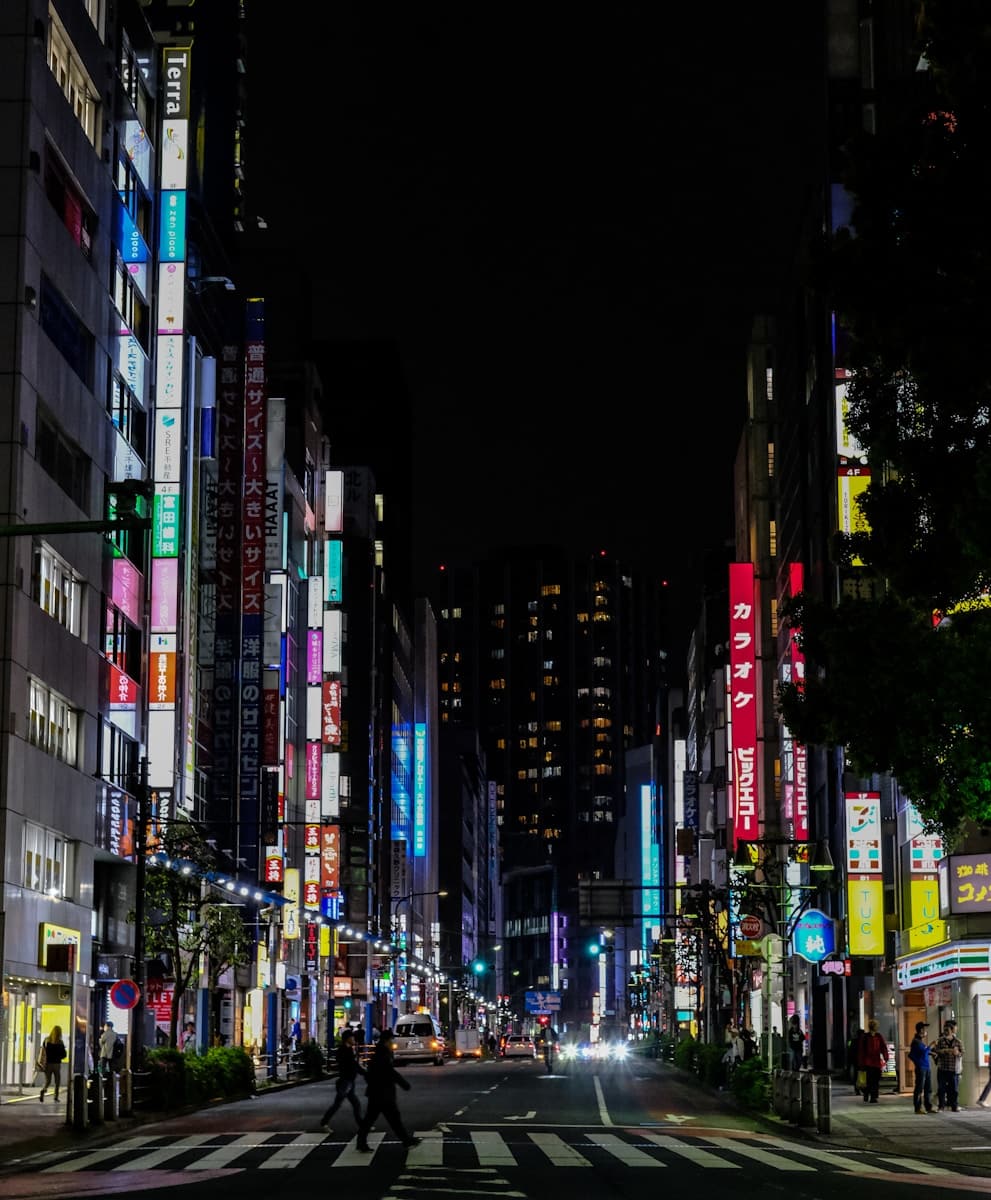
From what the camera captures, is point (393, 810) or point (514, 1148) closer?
point (514, 1148)

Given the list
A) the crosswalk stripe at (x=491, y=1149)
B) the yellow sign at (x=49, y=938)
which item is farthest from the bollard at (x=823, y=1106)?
the yellow sign at (x=49, y=938)

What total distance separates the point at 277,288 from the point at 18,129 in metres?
82.5

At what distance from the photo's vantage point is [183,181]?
6366cm

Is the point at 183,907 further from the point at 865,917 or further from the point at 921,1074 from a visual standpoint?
the point at 921,1074

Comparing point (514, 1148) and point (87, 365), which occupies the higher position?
point (87, 365)

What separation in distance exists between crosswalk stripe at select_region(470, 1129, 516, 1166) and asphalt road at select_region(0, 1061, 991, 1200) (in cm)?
3

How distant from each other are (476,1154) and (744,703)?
65.0m

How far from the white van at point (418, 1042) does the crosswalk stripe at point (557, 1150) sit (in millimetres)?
51446

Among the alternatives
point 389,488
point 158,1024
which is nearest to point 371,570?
point 389,488

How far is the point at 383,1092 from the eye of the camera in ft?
93.5

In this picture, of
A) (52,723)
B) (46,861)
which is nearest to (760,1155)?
(46,861)

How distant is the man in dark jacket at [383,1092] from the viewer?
92.6 ft

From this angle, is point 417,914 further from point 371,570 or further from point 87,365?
point 87,365

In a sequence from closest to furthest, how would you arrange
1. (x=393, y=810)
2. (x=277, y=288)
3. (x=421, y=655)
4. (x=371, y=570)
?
(x=277, y=288), (x=371, y=570), (x=393, y=810), (x=421, y=655)
